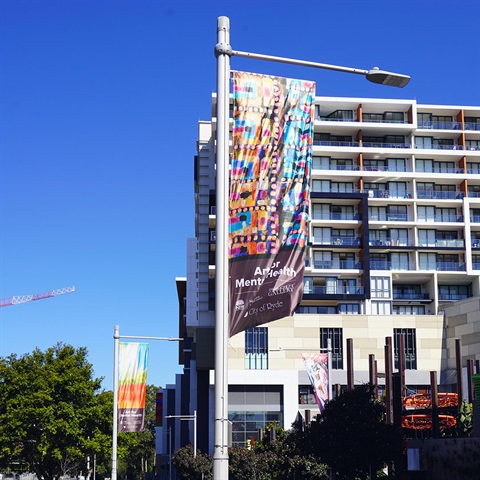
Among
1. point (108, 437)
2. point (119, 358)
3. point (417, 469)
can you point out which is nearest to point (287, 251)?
point (119, 358)

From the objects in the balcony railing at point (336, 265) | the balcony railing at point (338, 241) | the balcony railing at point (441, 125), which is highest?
the balcony railing at point (441, 125)

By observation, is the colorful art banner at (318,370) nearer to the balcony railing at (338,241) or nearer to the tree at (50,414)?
the tree at (50,414)

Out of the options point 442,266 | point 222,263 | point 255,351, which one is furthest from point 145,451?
point 222,263

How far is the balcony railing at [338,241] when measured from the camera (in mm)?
95625

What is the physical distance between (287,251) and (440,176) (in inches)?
3420

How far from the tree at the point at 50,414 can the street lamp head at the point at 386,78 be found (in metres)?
56.7

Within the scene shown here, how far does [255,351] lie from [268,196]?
75915mm

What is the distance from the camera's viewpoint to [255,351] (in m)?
90.2

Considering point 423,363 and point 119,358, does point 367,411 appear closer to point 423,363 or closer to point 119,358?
point 119,358

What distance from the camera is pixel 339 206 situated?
98.2 meters

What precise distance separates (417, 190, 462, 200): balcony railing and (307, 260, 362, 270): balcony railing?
1151cm

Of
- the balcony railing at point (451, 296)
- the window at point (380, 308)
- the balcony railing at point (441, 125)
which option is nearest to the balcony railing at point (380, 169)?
the balcony railing at point (441, 125)

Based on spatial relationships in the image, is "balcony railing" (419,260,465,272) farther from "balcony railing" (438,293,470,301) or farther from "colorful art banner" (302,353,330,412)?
"colorful art banner" (302,353,330,412)

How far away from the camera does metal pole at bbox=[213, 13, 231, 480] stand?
13.9 meters
